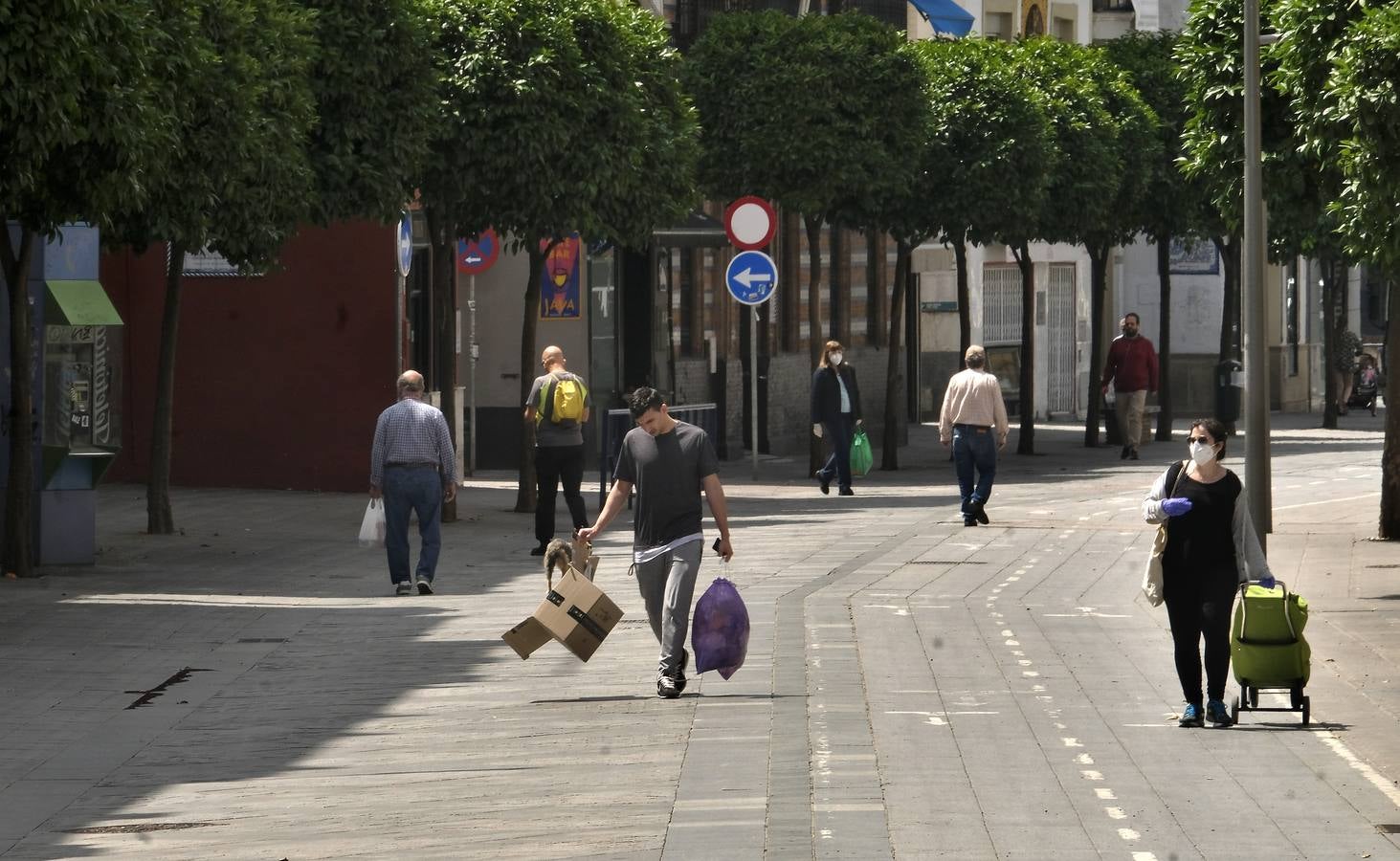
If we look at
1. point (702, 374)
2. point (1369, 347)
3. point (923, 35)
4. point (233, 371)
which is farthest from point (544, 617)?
point (1369, 347)

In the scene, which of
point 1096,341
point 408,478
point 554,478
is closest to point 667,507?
point 408,478

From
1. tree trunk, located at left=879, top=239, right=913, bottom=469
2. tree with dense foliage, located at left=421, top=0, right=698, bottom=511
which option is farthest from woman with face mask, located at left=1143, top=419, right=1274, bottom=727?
tree trunk, located at left=879, top=239, right=913, bottom=469

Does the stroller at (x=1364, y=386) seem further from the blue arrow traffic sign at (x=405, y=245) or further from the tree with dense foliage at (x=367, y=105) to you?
the tree with dense foliage at (x=367, y=105)

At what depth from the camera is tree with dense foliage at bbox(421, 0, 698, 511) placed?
946 inches

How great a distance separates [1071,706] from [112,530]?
12557 millimetres

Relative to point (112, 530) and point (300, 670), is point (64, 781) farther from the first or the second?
point (112, 530)

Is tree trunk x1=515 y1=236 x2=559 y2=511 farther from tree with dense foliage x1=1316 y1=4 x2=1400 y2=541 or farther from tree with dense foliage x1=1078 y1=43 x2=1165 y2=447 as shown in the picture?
tree with dense foliage x1=1078 y1=43 x2=1165 y2=447

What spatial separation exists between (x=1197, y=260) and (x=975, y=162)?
935 inches

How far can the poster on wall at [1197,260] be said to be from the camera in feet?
187

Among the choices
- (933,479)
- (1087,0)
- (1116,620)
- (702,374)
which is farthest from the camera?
(1087,0)

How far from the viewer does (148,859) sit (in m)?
8.40

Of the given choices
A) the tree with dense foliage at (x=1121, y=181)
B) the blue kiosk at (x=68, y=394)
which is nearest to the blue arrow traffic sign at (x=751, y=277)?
the tree with dense foliage at (x=1121, y=181)

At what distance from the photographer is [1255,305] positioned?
19.7 m

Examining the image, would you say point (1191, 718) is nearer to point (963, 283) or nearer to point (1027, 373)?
point (963, 283)
